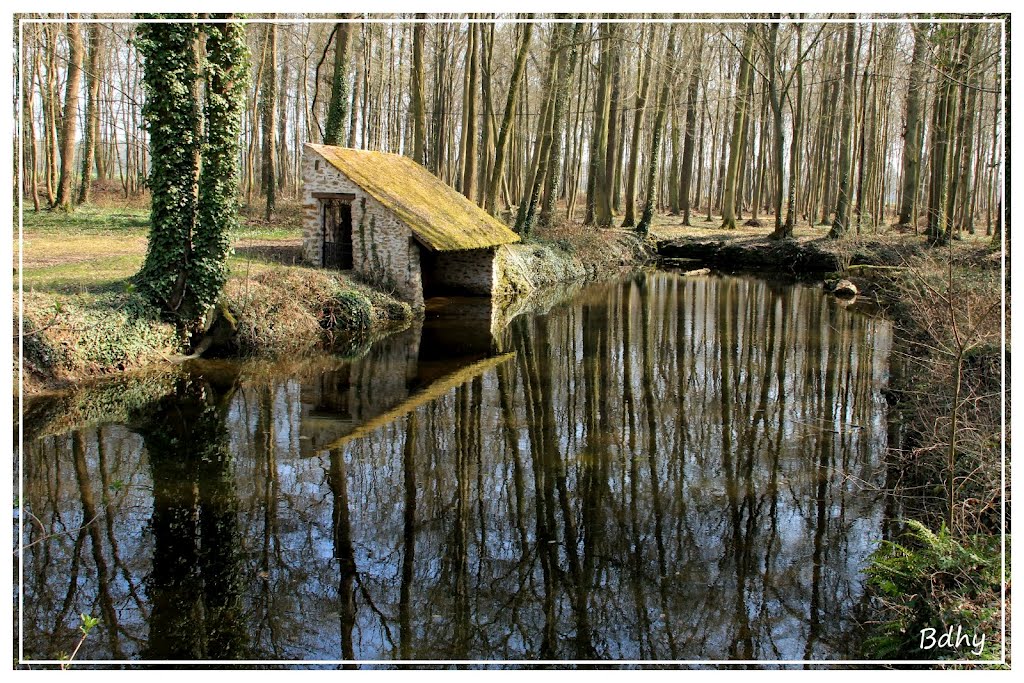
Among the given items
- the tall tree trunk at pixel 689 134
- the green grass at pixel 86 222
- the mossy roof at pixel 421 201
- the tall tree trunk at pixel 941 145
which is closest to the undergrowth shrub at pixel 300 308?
the mossy roof at pixel 421 201

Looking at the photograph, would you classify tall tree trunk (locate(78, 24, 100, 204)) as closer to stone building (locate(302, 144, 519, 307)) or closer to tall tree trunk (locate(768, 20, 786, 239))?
stone building (locate(302, 144, 519, 307))

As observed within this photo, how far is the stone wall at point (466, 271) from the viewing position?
2455 centimetres

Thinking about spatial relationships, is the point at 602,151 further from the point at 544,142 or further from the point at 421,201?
the point at 421,201

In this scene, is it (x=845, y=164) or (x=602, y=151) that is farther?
(x=602, y=151)

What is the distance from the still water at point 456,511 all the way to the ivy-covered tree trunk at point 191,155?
1.70m

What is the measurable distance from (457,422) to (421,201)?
11339mm

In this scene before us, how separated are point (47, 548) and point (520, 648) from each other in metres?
4.23

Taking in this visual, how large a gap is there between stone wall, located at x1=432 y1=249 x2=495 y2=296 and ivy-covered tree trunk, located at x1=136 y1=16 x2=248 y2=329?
31.6ft

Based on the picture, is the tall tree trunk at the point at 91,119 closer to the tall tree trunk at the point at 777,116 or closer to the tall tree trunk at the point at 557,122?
the tall tree trunk at the point at 557,122

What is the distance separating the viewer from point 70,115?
1017 inches

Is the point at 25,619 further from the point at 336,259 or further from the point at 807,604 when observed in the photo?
the point at 336,259

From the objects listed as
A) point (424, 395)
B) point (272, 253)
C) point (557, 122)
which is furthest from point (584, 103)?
point (424, 395)

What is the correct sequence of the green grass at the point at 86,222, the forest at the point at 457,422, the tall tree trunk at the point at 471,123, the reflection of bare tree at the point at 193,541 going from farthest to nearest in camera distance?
the tall tree trunk at the point at 471,123 < the green grass at the point at 86,222 < the forest at the point at 457,422 < the reflection of bare tree at the point at 193,541

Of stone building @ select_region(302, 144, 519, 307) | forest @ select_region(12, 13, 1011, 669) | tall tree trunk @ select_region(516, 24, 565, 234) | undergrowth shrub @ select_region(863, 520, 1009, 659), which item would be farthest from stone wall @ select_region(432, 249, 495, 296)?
undergrowth shrub @ select_region(863, 520, 1009, 659)
